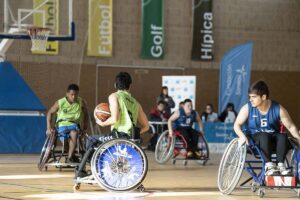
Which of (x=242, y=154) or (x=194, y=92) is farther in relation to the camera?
(x=194, y=92)

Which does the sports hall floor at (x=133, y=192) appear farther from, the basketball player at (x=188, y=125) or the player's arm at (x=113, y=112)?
the basketball player at (x=188, y=125)

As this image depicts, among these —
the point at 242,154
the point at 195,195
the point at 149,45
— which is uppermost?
the point at 149,45

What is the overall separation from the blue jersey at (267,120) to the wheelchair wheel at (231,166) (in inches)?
10.5

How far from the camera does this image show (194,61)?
18.5 metres

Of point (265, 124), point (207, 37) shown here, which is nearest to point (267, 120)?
point (265, 124)

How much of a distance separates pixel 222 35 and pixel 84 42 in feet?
12.1

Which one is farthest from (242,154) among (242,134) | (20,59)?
(20,59)

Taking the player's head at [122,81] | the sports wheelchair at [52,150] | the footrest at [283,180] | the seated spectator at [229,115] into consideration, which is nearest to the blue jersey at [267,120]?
the footrest at [283,180]

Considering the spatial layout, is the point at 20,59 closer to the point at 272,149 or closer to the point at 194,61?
the point at 194,61

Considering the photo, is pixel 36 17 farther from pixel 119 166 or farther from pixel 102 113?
pixel 119 166

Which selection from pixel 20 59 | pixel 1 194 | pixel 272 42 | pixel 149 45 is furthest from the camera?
pixel 272 42

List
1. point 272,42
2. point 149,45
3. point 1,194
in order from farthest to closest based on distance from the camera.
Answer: point 272,42 < point 149,45 < point 1,194

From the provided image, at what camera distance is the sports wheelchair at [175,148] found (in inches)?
456

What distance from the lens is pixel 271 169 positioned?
678 centimetres
